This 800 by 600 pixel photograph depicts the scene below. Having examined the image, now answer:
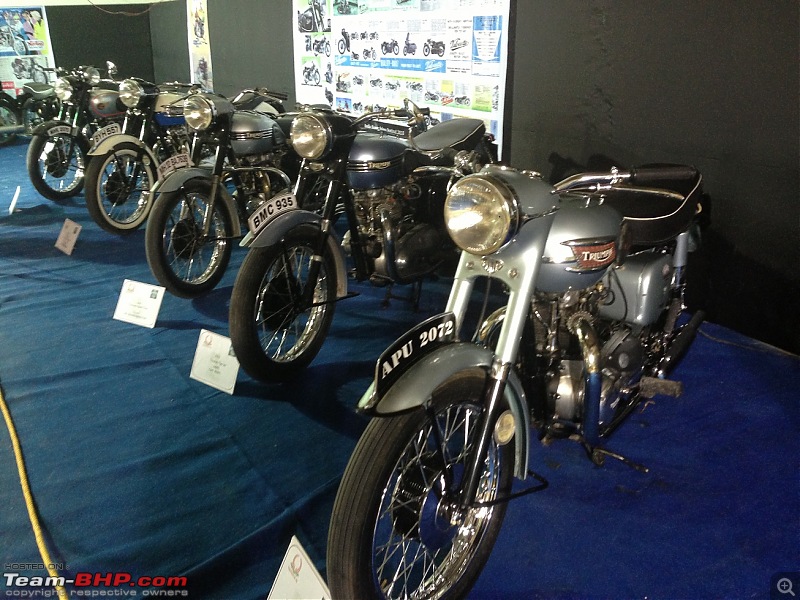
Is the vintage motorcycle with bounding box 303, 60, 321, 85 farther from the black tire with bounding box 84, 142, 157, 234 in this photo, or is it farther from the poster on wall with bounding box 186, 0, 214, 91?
Answer: the poster on wall with bounding box 186, 0, 214, 91

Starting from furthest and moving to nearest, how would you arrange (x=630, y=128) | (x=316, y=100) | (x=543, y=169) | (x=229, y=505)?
1. (x=316, y=100)
2. (x=543, y=169)
3. (x=630, y=128)
4. (x=229, y=505)

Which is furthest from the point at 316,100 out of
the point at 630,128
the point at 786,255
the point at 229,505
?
the point at 229,505

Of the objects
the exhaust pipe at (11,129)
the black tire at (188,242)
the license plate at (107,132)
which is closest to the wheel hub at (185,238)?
the black tire at (188,242)

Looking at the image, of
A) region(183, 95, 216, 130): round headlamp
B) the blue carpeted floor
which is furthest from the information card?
region(183, 95, 216, 130): round headlamp

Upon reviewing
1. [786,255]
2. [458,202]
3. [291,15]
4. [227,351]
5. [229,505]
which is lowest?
[229,505]

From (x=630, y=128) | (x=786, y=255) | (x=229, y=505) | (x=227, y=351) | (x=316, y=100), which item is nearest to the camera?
(x=229, y=505)

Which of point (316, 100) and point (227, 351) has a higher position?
point (316, 100)

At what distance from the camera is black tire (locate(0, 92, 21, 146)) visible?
288 inches

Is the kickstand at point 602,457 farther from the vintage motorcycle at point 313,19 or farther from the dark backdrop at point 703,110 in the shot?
the vintage motorcycle at point 313,19

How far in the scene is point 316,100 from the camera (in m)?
5.30

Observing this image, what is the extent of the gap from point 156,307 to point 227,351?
2.28 feet

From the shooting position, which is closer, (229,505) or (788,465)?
(229,505)

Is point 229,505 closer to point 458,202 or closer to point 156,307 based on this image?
point 458,202

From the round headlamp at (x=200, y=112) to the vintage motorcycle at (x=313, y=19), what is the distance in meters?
2.28
